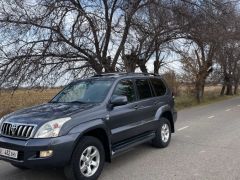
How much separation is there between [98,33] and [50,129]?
37.9ft

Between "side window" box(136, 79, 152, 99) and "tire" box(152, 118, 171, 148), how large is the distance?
30.7 inches

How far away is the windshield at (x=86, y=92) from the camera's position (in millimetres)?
6735

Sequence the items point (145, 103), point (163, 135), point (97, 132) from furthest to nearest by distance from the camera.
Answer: point (163, 135) → point (145, 103) → point (97, 132)

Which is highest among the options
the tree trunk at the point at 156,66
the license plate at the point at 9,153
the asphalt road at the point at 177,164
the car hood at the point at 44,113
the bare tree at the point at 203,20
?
the bare tree at the point at 203,20

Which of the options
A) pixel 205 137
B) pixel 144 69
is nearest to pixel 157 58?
pixel 144 69

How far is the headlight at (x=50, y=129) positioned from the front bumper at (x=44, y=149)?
0.08m

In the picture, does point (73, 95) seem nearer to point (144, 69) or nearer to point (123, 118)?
point (123, 118)

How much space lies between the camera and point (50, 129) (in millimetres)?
5371

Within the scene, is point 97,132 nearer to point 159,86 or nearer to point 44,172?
point 44,172

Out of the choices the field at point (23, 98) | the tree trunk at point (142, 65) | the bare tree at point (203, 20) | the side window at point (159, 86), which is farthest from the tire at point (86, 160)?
the tree trunk at point (142, 65)

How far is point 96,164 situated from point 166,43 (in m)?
14.3

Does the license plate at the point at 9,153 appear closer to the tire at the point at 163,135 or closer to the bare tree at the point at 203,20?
the tire at the point at 163,135

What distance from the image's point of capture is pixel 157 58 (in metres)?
21.6

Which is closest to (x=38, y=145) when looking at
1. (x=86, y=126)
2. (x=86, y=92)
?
(x=86, y=126)
